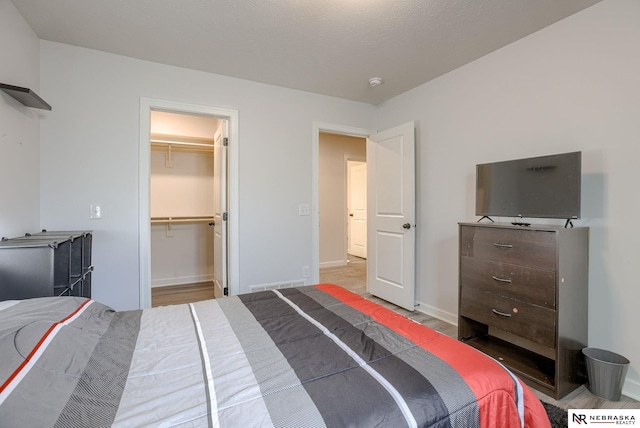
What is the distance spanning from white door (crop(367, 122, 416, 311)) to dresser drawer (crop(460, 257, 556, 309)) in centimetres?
89

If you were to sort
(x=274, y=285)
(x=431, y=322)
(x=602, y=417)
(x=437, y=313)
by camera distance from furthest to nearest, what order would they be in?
(x=274, y=285) → (x=437, y=313) → (x=431, y=322) → (x=602, y=417)

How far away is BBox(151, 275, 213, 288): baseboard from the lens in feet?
13.7

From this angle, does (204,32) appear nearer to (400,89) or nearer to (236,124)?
(236,124)

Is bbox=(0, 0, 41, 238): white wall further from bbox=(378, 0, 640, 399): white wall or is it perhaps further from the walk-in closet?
bbox=(378, 0, 640, 399): white wall

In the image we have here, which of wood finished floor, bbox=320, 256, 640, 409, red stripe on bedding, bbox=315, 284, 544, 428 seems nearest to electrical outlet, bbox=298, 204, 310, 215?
wood finished floor, bbox=320, 256, 640, 409

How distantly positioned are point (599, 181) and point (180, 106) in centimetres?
338

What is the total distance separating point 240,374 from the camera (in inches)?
36.3

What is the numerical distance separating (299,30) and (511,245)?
2.19m

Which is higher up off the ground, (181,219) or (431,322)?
(181,219)

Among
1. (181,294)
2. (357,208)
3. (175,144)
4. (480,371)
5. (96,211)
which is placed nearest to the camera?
(480,371)

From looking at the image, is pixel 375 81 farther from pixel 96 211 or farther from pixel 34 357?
pixel 34 357

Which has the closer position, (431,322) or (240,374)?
(240,374)

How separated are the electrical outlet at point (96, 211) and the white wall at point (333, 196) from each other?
12.1 ft

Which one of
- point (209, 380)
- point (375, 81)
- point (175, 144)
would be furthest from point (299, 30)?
point (175, 144)
